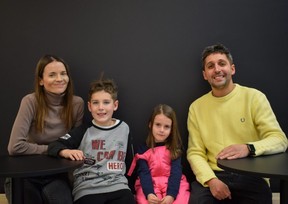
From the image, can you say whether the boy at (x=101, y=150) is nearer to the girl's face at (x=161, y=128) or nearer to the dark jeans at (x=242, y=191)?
the girl's face at (x=161, y=128)

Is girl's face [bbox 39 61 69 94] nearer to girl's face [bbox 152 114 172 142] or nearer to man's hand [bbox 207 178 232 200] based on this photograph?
girl's face [bbox 152 114 172 142]

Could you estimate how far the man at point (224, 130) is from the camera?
2209mm

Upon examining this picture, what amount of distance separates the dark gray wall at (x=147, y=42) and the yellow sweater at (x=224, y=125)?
0.26 meters

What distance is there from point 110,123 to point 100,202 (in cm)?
58

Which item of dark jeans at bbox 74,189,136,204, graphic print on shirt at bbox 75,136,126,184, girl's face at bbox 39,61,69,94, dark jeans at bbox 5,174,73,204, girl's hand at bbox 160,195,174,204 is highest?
girl's face at bbox 39,61,69,94

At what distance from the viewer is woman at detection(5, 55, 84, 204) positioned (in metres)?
2.31

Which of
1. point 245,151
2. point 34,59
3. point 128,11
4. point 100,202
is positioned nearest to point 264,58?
point 245,151

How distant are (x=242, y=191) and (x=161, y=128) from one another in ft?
2.32

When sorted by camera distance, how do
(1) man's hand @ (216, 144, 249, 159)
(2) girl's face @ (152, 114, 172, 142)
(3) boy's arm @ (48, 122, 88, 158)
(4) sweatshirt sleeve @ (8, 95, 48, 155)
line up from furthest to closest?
(2) girl's face @ (152, 114, 172, 142)
(4) sweatshirt sleeve @ (8, 95, 48, 155)
(3) boy's arm @ (48, 122, 88, 158)
(1) man's hand @ (216, 144, 249, 159)

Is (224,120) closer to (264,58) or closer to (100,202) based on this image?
(264,58)

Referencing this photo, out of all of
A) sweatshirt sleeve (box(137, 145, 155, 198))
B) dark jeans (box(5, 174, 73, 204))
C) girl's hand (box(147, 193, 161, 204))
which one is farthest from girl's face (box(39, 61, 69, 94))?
girl's hand (box(147, 193, 161, 204))

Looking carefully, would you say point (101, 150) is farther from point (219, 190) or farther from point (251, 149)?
point (251, 149)

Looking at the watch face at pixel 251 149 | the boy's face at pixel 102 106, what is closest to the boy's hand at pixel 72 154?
the boy's face at pixel 102 106

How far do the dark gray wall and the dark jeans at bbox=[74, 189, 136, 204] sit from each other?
851mm
